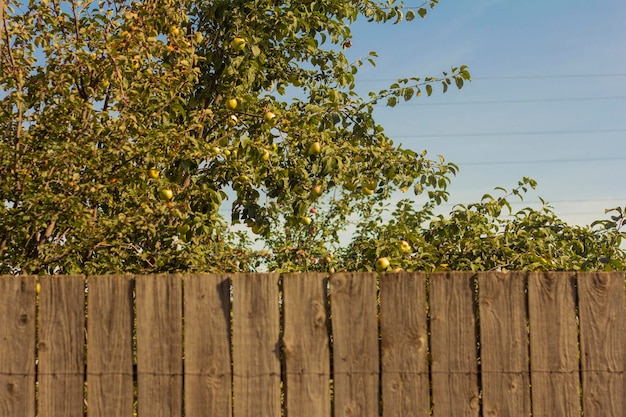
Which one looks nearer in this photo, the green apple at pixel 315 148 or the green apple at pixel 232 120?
the green apple at pixel 315 148

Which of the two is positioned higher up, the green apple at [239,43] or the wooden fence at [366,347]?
the green apple at [239,43]

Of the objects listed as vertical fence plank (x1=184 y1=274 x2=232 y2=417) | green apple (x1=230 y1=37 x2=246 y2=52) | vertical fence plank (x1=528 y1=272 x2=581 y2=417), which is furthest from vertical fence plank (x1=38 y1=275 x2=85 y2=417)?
green apple (x1=230 y1=37 x2=246 y2=52)

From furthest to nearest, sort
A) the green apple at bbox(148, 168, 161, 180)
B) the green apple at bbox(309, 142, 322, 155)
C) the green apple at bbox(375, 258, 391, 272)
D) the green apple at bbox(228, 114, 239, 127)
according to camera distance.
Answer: the green apple at bbox(228, 114, 239, 127)
the green apple at bbox(148, 168, 161, 180)
the green apple at bbox(309, 142, 322, 155)
the green apple at bbox(375, 258, 391, 272)

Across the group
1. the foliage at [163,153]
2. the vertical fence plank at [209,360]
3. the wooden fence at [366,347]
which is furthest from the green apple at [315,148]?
the vertical fence plank at [209,360]

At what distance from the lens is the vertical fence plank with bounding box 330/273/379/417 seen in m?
3.33

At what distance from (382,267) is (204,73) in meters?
3.32

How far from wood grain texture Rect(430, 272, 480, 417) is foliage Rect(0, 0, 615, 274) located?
1758mm

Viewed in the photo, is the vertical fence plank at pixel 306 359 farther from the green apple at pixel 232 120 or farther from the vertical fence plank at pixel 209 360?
the green apple at pixel 232 120

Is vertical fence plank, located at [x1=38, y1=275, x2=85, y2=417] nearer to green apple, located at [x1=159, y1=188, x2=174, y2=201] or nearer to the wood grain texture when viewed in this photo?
the wood grain texture

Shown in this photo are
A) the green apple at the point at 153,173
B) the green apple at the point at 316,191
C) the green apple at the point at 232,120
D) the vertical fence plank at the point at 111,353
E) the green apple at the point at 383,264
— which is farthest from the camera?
the green apple at the point at 232,120

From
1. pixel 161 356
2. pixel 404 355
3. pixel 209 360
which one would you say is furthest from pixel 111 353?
pixel 404 355

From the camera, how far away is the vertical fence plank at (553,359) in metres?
3.37

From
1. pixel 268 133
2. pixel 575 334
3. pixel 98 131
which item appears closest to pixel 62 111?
pixel 98 131

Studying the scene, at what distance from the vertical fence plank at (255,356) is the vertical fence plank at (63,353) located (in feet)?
2.74
